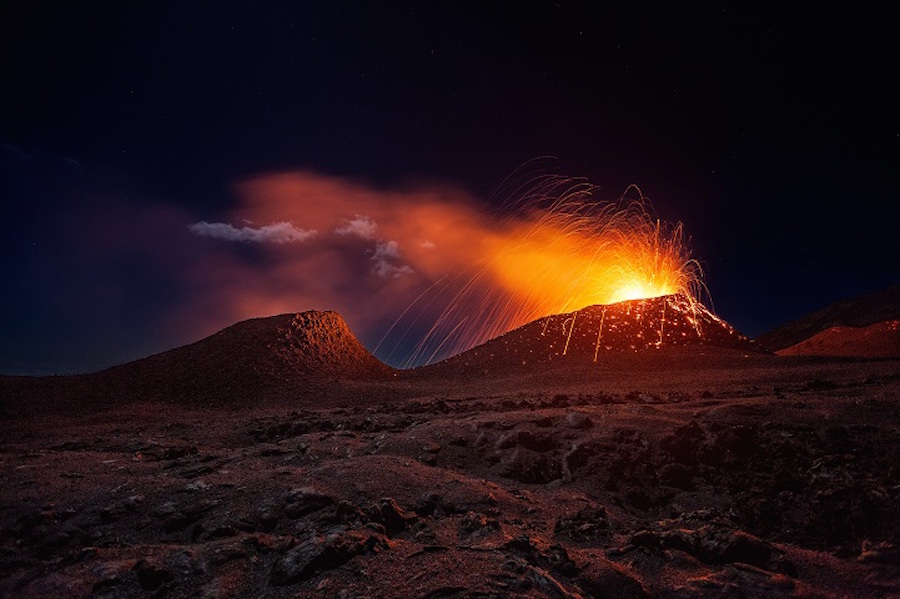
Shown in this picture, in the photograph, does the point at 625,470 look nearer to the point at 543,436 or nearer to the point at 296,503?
the point at 543,436

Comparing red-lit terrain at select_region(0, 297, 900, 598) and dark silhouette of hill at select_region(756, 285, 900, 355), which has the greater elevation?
dark silhouette of hill at select_region(756, 285, 900, 355)

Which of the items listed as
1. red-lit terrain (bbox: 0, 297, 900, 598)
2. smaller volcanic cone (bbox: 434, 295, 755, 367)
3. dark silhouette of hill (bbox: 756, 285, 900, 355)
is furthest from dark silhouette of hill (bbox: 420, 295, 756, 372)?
dark silhouette of hill (bbox: 756, 285, 900, 355)

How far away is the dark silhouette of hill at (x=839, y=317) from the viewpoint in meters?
49.9

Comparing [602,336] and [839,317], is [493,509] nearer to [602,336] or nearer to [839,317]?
[602,336]

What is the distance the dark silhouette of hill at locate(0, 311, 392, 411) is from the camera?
20438 millimetres

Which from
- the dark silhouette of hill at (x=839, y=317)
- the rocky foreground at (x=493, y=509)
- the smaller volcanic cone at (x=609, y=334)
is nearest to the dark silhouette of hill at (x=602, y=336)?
the smaller volcanic cone at (x=609, y=334)

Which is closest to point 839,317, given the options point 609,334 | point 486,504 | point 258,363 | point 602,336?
point 609,334

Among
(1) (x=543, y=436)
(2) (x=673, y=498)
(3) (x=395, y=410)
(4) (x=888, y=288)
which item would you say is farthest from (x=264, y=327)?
(4) (x=888, y=288)

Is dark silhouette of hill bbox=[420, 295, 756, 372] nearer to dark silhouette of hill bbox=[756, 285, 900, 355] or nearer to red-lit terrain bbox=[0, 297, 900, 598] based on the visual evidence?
red-lit terrain bbox=[0, 297, 900, 598]

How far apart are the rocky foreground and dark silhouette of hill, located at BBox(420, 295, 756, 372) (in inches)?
673

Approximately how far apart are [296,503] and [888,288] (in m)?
75.2

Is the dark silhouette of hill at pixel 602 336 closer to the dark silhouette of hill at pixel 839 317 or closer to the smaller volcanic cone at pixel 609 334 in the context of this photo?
the smaller volcanic cone at pixel 609 334

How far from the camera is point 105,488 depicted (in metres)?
6.37

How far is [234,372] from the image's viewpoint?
77.9 feet
